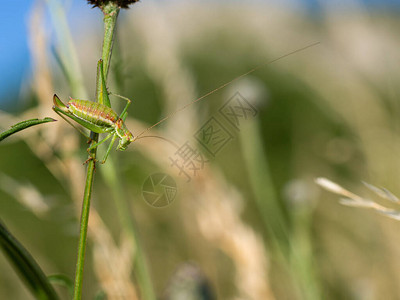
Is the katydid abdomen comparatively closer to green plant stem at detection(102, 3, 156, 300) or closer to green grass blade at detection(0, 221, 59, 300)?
green grass blade at detection(0, 221, 59, 300)

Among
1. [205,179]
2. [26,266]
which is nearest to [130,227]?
[205,179]

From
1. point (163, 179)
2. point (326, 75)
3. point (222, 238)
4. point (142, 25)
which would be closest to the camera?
point (163, 179)

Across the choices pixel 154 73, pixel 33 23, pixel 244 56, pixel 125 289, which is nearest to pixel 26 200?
pixel 125 289

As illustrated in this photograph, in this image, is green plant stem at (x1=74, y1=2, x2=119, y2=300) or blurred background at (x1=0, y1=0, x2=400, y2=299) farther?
blurred background at (x1=0, y1=0, x2=400, y2=299)

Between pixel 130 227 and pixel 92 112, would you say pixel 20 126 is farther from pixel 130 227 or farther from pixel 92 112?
pixel 130 227

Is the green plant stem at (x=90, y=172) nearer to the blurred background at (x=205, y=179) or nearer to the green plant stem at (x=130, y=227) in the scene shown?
the blurred background at (x=205, y=179)

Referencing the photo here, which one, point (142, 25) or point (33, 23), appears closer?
point (33, 23)

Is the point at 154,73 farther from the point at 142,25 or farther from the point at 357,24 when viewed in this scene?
the point at 357,24

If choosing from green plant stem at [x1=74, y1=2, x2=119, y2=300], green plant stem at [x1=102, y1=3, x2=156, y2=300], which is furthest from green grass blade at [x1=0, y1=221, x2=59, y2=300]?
green plant stem at [x1=102, y1=3, x2=156, y2=300]
